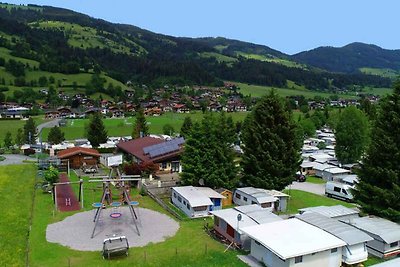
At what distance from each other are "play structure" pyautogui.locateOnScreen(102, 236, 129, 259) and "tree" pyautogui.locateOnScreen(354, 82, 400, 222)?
20457 millimetres

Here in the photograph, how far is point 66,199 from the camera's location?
39938mm

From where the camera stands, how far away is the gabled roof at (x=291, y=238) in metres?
23.5

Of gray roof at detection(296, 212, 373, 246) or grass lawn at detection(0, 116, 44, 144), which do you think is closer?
gray roof at detection(296, 212, 373, 246)

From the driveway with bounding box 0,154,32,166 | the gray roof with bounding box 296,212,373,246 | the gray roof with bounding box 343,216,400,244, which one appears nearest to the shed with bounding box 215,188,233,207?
the gray roof with bounding box 296,212,373,246

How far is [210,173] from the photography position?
40.2 m

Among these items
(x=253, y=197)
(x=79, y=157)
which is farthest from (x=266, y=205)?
(x=79, y=157)

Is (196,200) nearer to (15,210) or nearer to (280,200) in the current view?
(280,200)

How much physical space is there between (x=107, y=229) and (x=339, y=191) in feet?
84.0

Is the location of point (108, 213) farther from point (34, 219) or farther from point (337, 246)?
point (337, 246)

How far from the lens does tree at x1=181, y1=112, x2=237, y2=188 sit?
4028 cm

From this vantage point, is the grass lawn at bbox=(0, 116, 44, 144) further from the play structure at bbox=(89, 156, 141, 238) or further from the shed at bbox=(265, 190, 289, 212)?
the shed at bbox=(265, 190, 289, 212)

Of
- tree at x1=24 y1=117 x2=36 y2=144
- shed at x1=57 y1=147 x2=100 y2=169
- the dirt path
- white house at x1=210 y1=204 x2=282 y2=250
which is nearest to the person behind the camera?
white house at x1=210 y1=204 x2=282 y2=250

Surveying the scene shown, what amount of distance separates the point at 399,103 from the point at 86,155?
40.9 meters

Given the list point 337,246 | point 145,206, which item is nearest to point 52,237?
point 145,206
